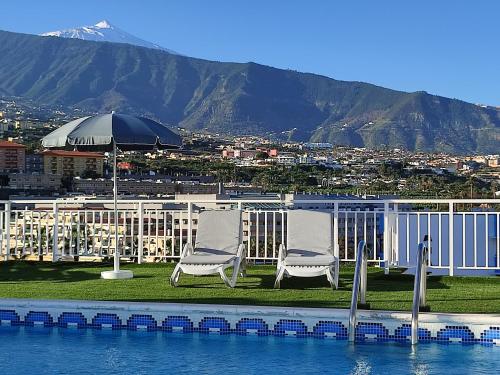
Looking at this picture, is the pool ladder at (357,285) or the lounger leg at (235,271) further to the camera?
the lounger leg at (235,271)

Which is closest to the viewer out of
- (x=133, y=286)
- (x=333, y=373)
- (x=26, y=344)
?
(x=333, y=373)

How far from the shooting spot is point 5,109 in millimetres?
124750

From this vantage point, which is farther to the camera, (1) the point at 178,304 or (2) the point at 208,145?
(2) the point at 208,145

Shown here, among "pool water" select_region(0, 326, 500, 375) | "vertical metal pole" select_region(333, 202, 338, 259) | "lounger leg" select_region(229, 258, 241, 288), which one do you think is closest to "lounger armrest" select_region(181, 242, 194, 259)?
"lounger leg" select_region(229, 258, 241, 288)

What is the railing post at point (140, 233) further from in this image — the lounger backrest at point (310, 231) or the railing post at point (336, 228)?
the railing post at point (336, 228)

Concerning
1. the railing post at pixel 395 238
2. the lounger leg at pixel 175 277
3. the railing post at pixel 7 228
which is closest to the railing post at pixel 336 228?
the railing post at pixel 395 238

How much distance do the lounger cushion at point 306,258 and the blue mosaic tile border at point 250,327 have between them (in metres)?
1.28

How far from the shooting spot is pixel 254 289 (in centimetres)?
744

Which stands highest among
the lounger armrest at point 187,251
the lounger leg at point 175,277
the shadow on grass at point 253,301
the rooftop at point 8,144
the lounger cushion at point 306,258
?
the rooftop at point 8,144

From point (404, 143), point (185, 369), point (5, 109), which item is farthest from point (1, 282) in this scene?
point (404, 143)

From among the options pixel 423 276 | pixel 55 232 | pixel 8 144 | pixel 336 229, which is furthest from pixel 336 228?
pixel 8 144

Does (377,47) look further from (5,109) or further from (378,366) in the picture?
(378,366)

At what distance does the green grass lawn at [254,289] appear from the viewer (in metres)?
6.62

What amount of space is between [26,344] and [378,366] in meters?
2.83
